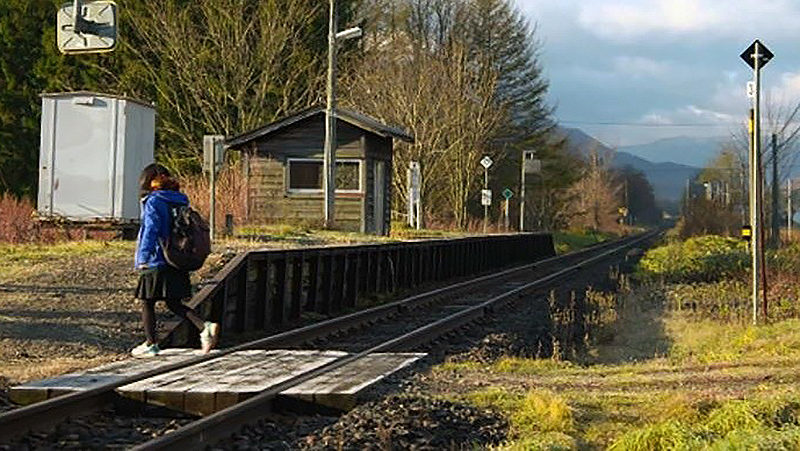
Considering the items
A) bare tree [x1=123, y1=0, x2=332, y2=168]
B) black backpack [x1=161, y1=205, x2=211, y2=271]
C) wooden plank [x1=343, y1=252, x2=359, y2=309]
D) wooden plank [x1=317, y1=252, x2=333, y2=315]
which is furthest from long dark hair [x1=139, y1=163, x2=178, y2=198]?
bare tree [x1=123, y1=0, x2=332, y2=168]

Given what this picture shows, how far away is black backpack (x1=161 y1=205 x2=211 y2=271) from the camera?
10.4 m

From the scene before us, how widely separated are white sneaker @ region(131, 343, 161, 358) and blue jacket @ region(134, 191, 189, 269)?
2.35 feet

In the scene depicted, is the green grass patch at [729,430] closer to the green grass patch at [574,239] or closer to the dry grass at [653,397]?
the dry grass at [653,397]

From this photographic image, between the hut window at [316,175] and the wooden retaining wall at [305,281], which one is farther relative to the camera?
the hut window at [316,175]

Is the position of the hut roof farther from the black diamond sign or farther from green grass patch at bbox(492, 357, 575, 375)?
green grass patch at bbox(492, 357, 575, 375)

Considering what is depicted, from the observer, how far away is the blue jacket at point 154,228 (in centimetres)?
1047

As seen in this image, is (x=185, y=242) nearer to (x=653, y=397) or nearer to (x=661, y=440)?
(x=653, y=397)

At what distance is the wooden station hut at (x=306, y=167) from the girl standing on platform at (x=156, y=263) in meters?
20.6

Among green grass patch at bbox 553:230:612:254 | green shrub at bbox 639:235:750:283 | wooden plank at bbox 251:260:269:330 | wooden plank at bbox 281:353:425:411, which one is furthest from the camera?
green grass patch at bbox 553:230:612:254

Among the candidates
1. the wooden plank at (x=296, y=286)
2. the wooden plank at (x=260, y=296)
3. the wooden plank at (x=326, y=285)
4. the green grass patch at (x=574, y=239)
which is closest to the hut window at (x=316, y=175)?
the wooden plank at (x=326, y=285)

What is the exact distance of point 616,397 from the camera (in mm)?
8523

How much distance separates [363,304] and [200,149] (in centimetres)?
2235

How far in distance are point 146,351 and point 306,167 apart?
22052mm

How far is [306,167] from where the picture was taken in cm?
3228
